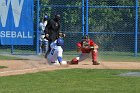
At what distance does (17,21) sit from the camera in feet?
76.5

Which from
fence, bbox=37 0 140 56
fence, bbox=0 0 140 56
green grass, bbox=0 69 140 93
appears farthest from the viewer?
fence, bbox=37 0 140 56

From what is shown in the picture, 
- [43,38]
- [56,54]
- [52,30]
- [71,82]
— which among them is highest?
[52,30]

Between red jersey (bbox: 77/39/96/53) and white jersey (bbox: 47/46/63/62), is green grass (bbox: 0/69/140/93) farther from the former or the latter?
red jersey (bbox: 77/39/96/53)

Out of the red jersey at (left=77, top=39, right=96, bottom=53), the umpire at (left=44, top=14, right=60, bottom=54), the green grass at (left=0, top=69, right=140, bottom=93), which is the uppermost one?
the umpire at (left=44, top=14, right=60, bottom=54)

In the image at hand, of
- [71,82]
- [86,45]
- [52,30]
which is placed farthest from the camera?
[52,30]

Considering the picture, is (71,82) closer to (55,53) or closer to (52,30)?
(55,53)

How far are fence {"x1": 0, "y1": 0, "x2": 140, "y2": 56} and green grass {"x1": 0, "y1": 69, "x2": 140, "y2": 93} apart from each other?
9.92 m

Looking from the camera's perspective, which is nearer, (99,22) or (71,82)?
(71,82)

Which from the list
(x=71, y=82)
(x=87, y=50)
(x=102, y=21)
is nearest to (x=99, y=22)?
(x=102, y=21)

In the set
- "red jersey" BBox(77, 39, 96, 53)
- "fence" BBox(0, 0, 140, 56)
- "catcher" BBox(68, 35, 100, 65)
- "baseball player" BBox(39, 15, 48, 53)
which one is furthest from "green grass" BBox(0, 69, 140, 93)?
"fence" BBox(0, 0, 140, 56)

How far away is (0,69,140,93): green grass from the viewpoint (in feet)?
35.5

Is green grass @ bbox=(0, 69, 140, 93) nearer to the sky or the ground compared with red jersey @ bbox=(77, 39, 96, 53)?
nearer to the ground

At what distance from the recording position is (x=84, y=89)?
1095cm

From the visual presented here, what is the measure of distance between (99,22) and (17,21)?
172 inches
